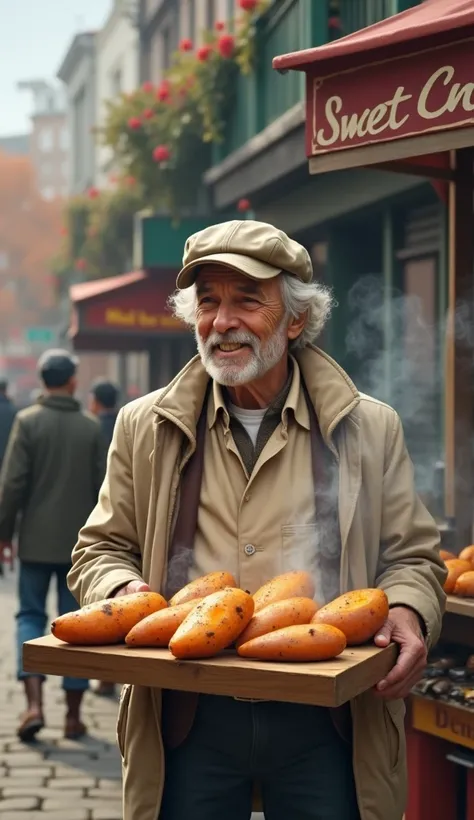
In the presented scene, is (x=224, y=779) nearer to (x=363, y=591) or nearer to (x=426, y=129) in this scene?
(x=363, y=591)

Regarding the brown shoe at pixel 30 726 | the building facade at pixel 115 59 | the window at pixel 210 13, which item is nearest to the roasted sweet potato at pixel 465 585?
the brown shoe at pixel 30 726

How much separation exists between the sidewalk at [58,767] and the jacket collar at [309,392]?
291 cm

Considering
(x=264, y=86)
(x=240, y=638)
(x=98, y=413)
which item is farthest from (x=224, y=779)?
(x=264, y=86)

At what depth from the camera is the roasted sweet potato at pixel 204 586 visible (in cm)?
298

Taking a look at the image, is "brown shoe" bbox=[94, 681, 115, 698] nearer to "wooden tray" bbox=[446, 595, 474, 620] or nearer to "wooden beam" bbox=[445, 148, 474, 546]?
"wooden beam" bbox=[445, 148, 474, 546]

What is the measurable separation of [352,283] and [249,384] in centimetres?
832

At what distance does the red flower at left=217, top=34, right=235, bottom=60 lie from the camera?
511 inches

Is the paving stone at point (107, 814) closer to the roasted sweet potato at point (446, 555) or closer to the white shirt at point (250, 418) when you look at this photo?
the roasted sweet potato at point (446, 555)

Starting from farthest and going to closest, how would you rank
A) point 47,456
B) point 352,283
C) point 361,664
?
1. point 352,283
2. point 47,456
3. point 361,664

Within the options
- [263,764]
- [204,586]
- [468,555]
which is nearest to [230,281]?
[204,586]

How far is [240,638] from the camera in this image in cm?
287

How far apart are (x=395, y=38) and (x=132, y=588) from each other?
1.99 meters

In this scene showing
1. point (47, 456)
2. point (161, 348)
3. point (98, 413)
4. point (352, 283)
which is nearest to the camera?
point (47, 456)

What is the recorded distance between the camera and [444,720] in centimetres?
A: 458
